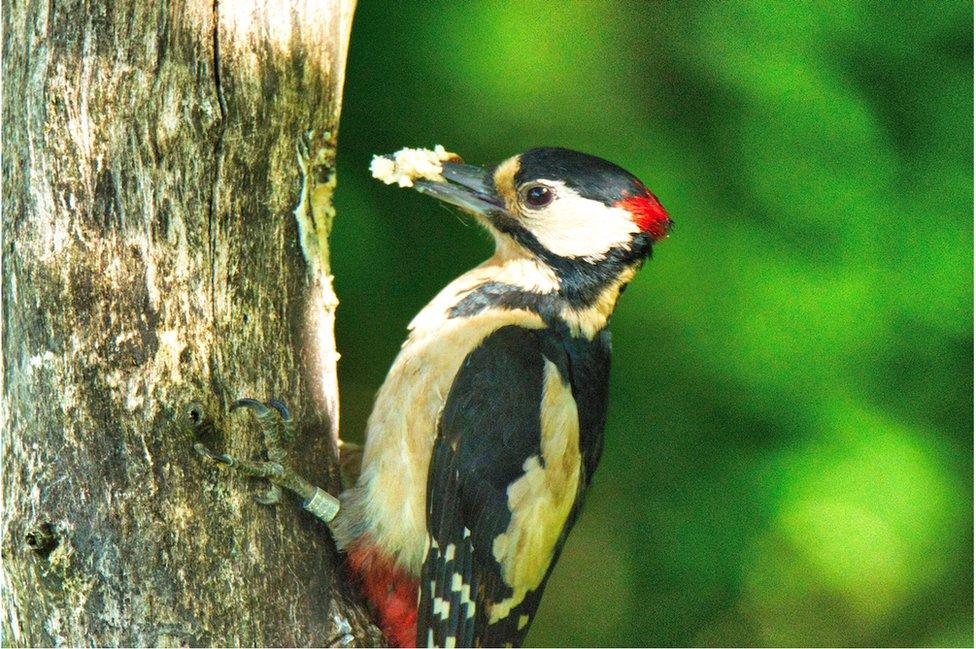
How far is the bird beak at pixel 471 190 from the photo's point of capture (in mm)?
2559

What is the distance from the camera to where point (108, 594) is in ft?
5.63

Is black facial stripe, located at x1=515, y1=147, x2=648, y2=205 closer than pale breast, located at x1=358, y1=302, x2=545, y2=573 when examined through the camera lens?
No

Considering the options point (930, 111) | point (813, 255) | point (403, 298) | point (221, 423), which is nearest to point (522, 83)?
point (403, 298)

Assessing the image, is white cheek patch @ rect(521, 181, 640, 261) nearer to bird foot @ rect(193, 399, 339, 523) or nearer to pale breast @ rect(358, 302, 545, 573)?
pale breast @ rect(358, 302, 545, 573)

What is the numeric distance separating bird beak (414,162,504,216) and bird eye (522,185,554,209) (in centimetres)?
7

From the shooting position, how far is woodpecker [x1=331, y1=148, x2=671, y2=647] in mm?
2191

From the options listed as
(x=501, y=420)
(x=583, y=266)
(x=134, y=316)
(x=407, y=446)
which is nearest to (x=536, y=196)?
(x=583, y=266)

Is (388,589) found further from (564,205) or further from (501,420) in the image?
(564,205)

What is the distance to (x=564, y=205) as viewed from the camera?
2.51 metres

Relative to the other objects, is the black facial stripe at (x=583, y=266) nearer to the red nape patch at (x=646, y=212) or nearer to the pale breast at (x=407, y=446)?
the red nape patch at (x=646, y=212)

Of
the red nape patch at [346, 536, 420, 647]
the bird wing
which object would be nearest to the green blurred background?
the bird wing

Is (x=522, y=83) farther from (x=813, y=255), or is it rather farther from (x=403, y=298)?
(x=813, y=255)

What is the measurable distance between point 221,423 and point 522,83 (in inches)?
60.7

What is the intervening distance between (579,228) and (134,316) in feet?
3.82
